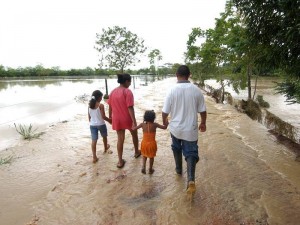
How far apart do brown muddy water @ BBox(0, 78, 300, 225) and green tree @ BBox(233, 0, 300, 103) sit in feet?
7.13

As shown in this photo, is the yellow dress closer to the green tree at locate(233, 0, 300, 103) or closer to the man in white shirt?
the man in white shirt

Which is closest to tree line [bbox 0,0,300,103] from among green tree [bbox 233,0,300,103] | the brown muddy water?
green tree [bbox 233,0,300,103]

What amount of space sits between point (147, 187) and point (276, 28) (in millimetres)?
3554

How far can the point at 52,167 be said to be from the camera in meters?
5.61

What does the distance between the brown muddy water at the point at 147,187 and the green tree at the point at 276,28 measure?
7.13ft

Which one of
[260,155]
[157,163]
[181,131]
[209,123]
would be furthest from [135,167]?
[209,123]

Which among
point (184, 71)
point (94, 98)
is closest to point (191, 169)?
point (184, 71)

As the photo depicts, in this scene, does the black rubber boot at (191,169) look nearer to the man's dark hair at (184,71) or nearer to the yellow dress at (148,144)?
the yellow dress at (148,144)

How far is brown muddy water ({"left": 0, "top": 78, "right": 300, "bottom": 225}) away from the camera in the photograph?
3.57m

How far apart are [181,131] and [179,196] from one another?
3.31 ft

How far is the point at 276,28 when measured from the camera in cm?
473

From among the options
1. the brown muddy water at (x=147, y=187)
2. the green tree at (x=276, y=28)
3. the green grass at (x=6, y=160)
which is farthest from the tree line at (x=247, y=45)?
the green grass at (x=6, y=160)

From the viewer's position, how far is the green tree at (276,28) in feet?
13.4

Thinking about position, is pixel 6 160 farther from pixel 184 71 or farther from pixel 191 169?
pixel 184 71
